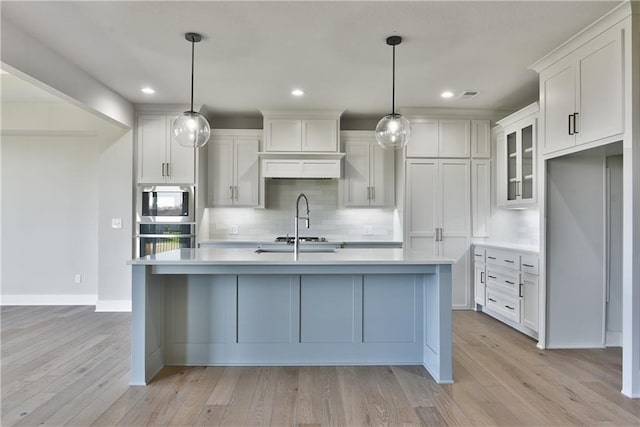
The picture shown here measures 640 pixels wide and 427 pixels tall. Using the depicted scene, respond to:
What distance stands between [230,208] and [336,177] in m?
1.65

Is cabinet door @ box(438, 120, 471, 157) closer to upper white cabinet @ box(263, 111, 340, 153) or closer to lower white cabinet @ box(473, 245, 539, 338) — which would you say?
lower white cabinet @ box(473, 245, 539, 338)

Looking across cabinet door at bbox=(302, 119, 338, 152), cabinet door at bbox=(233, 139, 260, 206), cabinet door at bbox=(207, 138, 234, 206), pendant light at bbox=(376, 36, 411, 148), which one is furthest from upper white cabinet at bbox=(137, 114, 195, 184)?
pendant light at bbox=(376, 36, 411, 148)

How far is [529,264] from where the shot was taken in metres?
3.79

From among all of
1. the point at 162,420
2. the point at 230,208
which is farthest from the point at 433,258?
the point at 230,208

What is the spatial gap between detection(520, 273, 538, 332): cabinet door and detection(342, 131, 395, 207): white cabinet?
6.98 feet

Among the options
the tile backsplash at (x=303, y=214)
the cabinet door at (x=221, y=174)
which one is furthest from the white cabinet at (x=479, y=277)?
the cabinet door at (x=221, y=174)

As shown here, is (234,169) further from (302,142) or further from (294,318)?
(294,318)

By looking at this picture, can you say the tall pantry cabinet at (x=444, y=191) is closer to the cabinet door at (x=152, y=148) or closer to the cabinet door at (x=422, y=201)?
the cabinet door at (x=422, y=201)

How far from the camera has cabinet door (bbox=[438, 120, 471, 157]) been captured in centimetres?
511

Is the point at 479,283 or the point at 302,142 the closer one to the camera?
the point at 479,283

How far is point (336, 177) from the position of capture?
17.3 ft

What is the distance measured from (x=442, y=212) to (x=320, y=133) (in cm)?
203

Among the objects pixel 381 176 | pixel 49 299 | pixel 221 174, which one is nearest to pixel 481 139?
pixel 381 176

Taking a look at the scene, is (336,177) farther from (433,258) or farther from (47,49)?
(47,49)
